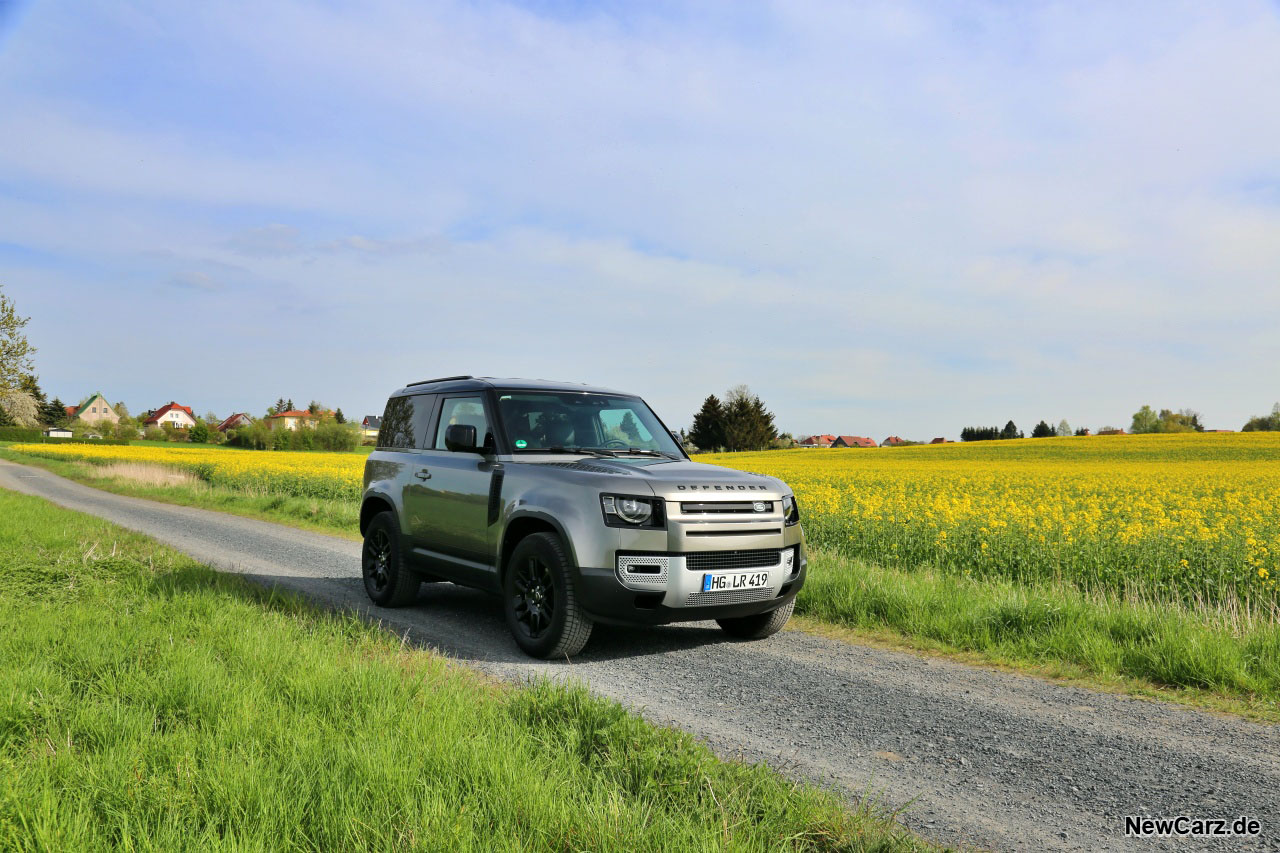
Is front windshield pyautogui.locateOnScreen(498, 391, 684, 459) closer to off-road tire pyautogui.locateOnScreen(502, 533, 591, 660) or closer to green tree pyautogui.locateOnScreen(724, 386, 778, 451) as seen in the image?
off-road tire pyautogui.locateOnScreen(502, 533, 591, 660)

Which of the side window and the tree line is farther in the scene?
the tree line

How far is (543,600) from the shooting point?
19.4 feet

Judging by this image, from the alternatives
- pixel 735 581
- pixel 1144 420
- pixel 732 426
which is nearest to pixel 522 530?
pixel 735 581

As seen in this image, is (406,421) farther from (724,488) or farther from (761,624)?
(761,624)

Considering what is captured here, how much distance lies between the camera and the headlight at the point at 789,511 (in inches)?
242

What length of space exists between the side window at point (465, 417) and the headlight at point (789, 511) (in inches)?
96.6

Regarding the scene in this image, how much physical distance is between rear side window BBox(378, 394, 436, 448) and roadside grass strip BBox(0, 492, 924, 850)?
296cm

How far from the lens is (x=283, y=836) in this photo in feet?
8.74

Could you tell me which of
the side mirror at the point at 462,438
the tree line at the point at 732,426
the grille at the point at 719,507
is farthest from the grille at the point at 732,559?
the tree line at the point at 732,426

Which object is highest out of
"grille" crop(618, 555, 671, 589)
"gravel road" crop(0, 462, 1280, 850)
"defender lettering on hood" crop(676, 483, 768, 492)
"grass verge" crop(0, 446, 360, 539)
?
"defender lettering on hood" crop(676, 483, 768, 492)

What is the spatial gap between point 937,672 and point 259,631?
15.2 feet

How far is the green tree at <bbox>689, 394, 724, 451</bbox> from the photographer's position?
272 feet

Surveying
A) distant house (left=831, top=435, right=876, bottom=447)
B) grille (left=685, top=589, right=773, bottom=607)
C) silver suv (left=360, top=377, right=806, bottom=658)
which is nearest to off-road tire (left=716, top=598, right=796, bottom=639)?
silver suv (left=360, top=377, right=806, bottom=658)


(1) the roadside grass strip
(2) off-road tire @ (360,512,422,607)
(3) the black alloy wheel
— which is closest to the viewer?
(1) the roadside grass strip
